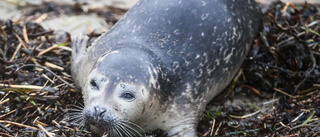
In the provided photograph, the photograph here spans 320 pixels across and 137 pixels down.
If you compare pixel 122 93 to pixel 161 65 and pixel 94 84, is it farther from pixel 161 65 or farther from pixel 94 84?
pixel 161 65

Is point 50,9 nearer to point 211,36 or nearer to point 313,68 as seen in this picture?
point 211,36

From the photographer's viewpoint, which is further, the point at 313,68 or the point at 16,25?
the point at 16,25

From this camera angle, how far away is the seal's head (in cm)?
367

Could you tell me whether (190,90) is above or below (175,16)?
below

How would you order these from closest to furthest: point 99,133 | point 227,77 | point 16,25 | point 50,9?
point 99,133
point 227,77
point 16,25
point 50,9

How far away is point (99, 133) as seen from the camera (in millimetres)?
4055

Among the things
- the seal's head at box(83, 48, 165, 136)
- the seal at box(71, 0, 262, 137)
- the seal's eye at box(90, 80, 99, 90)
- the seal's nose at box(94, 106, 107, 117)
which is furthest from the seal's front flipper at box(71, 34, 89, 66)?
the seal's nose at box(94, 106, 107, 117)

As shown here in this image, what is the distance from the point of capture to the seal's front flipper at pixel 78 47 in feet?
16.0

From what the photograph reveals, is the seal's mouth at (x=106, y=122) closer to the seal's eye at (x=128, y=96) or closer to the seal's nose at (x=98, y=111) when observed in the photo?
the seal's nose at (x=98, y=111)

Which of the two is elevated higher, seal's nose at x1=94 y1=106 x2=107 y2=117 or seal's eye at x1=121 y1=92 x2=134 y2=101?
seal's eye at x1=121 y1=92 x2=134 y2=101

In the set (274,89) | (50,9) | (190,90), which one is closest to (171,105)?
(190,90)

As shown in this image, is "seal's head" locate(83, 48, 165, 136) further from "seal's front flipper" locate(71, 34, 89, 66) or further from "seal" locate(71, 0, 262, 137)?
"seal's front flipper" locate(71, 34, 89, 66)

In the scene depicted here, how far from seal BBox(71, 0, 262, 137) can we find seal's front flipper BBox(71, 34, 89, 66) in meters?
0.02

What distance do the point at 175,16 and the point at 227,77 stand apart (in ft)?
2.59
